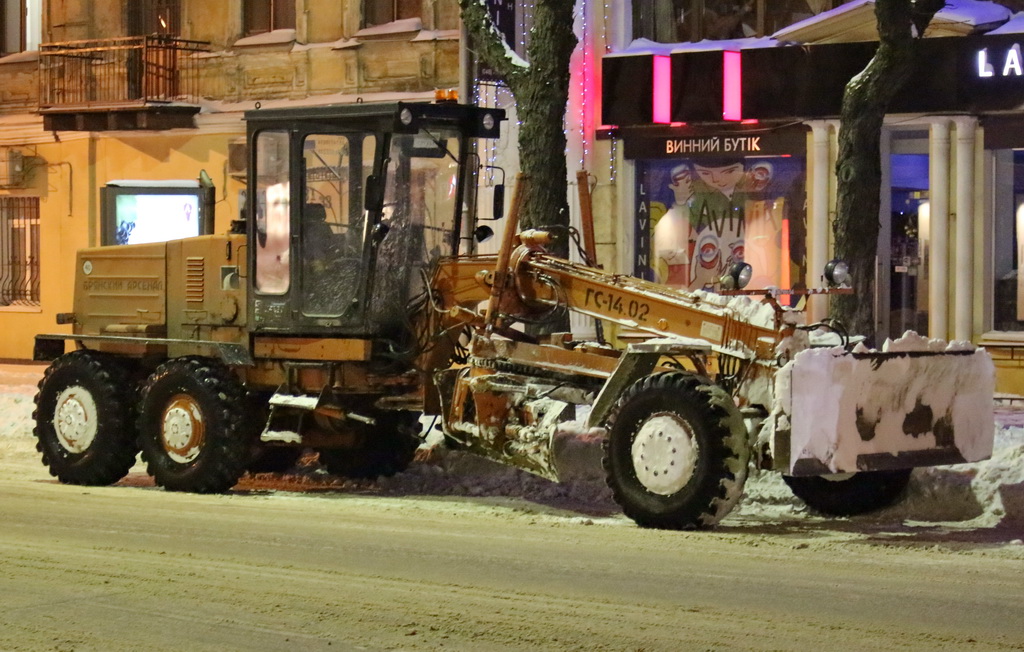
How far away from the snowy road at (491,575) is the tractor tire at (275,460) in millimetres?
1579

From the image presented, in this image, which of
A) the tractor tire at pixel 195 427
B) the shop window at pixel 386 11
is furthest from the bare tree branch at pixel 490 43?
the shop window at pixel 386 11

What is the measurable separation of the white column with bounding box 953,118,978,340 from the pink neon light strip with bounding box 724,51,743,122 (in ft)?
8.36

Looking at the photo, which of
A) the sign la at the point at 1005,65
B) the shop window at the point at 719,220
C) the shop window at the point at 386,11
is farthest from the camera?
the shop window at the point at 386,11

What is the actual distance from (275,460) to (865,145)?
574 cm

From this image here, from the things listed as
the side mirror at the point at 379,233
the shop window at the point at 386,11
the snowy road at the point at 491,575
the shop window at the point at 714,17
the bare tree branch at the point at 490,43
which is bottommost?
the snowy road at the point at 491,575

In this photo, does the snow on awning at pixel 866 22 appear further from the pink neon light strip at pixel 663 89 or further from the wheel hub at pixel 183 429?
the wheel hub at pixel 183 429

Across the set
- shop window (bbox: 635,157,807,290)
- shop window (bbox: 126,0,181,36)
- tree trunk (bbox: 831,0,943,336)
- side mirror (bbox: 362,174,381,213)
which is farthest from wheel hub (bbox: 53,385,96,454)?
shop window (bbox: 126,0,181,36)

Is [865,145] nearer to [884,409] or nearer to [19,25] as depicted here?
[884,409]

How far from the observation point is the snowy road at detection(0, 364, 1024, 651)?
286 inches

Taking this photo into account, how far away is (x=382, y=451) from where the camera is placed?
13188 millimetres

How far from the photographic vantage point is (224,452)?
12.2 meters

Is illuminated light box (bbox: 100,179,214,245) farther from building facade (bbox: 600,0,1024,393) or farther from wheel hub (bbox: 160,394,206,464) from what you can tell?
wheel hub (bbox: 160,394,206,464)

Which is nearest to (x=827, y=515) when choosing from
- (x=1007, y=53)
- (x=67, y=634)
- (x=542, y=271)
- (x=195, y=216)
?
(x=542, y=271)

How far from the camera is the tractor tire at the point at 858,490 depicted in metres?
10.9
